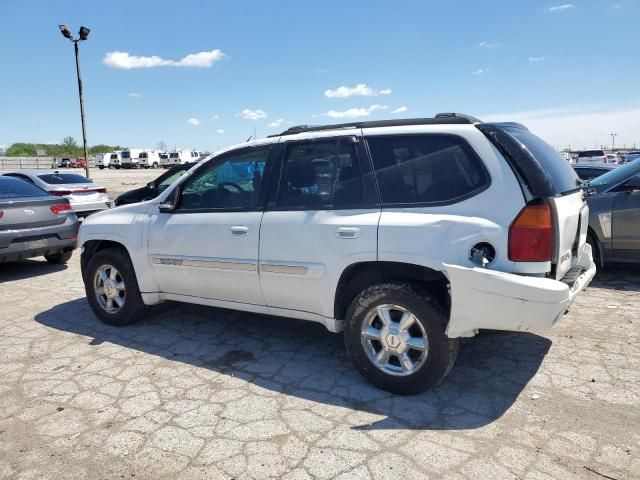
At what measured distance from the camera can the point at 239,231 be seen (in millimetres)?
3836

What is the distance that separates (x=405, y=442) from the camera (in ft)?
8.95

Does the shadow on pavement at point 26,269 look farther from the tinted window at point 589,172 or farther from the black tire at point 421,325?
the tinted window at point 589,172

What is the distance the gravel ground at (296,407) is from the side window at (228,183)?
1.27m

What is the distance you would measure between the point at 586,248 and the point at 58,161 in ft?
271

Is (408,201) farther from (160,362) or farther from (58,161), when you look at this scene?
(58,161)

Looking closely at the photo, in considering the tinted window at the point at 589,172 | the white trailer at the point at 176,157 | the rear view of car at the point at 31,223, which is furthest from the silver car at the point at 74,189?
the white trailer at the point at 176,157

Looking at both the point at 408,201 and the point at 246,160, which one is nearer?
the point at 408,201

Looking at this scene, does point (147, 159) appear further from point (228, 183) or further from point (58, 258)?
point (228, 183)

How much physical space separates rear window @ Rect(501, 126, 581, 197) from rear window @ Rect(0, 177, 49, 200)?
6983 mm

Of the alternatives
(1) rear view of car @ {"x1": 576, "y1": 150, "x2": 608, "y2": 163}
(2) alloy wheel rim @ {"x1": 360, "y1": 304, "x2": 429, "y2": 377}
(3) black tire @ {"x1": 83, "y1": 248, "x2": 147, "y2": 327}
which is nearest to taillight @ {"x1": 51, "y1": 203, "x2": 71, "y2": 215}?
(3) black tire @ {"x1": 83, "y1": 248, "x2": 147, "y2": 327}

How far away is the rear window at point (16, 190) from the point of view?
7.06m

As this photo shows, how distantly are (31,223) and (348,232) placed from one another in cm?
573

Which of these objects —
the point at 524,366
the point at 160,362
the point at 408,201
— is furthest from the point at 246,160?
the point at 524,366

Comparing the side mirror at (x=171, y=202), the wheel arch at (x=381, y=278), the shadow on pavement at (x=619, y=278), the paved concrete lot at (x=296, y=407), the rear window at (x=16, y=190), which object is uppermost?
the rear window at (x=16, y=190)
